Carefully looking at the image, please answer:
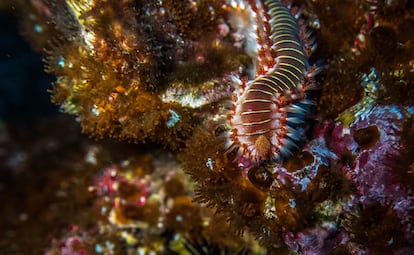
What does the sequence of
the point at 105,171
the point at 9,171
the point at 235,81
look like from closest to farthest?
the point at 235,81, the point at 105,171, the point at 9,171

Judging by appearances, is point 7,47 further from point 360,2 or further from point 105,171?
point 360,2

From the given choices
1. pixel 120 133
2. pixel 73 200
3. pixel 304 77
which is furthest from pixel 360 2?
pixel 73 200

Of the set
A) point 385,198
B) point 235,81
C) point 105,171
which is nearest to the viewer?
point 385,198

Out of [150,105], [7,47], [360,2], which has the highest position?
[7,47]
